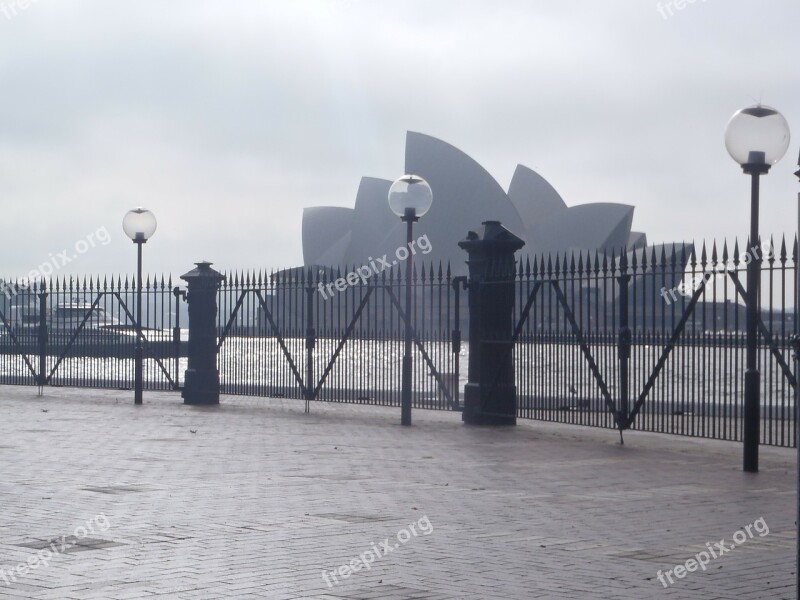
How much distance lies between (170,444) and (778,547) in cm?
818

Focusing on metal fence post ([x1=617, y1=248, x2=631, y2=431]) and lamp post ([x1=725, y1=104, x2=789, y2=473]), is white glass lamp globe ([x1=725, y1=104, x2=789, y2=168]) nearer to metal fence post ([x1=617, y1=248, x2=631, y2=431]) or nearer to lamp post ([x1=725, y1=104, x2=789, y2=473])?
lamp post ([x1=725, y1=104, x2=789, y2=473])

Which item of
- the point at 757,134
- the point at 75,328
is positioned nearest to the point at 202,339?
the point at 75,328

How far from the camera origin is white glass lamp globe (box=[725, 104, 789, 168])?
446 inches

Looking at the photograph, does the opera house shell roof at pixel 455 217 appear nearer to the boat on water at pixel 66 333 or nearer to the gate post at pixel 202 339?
the boat on water at pixel 66 333

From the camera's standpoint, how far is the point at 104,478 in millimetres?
10023

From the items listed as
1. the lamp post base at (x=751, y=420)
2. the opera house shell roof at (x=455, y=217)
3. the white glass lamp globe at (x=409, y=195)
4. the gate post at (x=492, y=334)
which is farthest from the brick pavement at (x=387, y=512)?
the opera house shell roof at (x=455, y=217)

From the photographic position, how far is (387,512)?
27.3 feet

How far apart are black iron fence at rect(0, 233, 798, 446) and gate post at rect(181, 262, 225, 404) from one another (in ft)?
1.56

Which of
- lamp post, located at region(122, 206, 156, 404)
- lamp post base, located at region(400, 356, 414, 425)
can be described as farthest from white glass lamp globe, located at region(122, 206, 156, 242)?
lamp post base, located at region(400, 356, 414, 425)

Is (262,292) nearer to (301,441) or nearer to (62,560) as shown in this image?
(301,441)

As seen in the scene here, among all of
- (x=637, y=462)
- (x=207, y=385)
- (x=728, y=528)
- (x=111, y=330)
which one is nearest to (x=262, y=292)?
(x=207, y=385)

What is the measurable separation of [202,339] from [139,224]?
2534 millimetres

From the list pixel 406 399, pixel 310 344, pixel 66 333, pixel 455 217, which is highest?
pixel 455 217

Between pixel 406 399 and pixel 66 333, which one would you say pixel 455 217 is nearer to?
pixel 66 333
